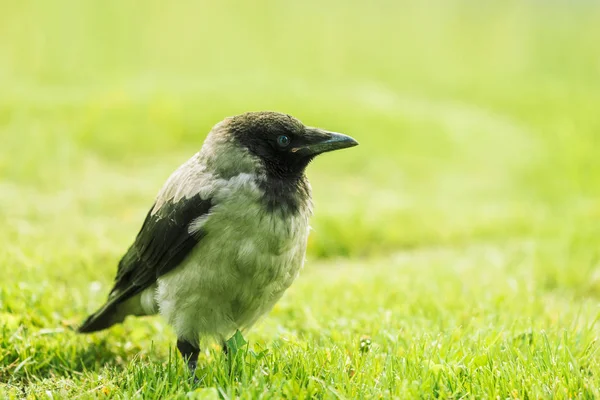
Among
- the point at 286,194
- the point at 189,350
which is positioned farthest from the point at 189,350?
the point at 286,194

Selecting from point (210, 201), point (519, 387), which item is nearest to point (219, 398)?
point (210, 201)

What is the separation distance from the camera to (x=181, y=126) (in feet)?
42.8

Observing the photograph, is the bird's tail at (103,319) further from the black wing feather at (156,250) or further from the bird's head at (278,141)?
the bird's head at (278,141)

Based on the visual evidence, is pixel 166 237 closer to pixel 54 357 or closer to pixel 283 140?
pixel 283 140

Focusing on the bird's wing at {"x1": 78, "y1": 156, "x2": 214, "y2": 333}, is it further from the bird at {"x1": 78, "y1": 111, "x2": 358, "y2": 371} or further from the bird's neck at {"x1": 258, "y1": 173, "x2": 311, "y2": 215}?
the bird's neck at {"x1": 258, "y1": 173, "x2": 311, "y2": 215}

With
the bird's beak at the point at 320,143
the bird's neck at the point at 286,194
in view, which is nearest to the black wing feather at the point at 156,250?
the bird's neck at the point at 286,194

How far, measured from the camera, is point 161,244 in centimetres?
421

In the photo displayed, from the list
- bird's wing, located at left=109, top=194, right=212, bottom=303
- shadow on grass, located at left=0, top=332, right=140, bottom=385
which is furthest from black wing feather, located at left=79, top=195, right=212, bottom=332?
shadow on grass, located at left=0, top=332, right=140, bottom=385

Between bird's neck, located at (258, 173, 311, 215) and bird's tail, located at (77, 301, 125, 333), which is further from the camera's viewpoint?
bird's tail, located at (77, 301, 125, 333)

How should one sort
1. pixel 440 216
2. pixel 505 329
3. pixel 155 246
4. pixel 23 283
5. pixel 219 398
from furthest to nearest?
pixel 440 216 → pixel 23 283 → pixel 505 329 → pixel 155 246 → pixel 219 398

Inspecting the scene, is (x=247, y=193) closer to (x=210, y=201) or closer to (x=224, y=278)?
(x=210, y=201)

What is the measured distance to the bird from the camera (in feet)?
12.7

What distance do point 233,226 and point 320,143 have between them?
2.43 ft

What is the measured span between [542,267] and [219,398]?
4.82 m
